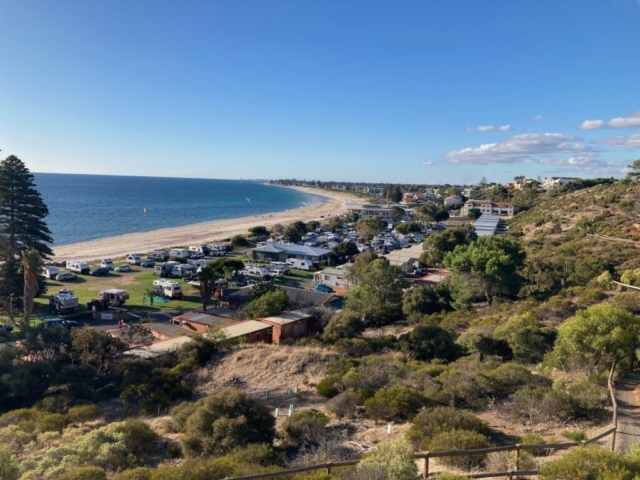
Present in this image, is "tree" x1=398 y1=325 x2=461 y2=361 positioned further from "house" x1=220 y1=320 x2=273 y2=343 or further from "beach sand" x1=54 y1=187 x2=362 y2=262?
"beach sand" x1=54 y1=187 x2=362 y2=262

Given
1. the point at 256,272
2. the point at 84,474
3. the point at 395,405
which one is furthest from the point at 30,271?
the point at 395,405

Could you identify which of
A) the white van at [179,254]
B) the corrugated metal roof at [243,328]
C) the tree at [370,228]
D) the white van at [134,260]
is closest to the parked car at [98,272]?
the white van at [134,260]

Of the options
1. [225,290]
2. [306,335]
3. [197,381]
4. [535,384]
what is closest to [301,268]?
[225,290]

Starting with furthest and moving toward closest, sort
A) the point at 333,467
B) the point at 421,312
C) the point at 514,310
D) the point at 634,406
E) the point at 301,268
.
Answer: the point at 301,268, the point at 421,312, the point at 514,310, the point at 634,406, the point at 333,467

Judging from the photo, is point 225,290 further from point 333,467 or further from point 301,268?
point 333,467

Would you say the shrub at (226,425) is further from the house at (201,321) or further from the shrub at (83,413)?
the house at (201,321)

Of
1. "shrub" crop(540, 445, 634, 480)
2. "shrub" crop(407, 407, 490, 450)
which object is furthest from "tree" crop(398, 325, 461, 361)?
"shrub" crop(540, 445, 634, 480)
